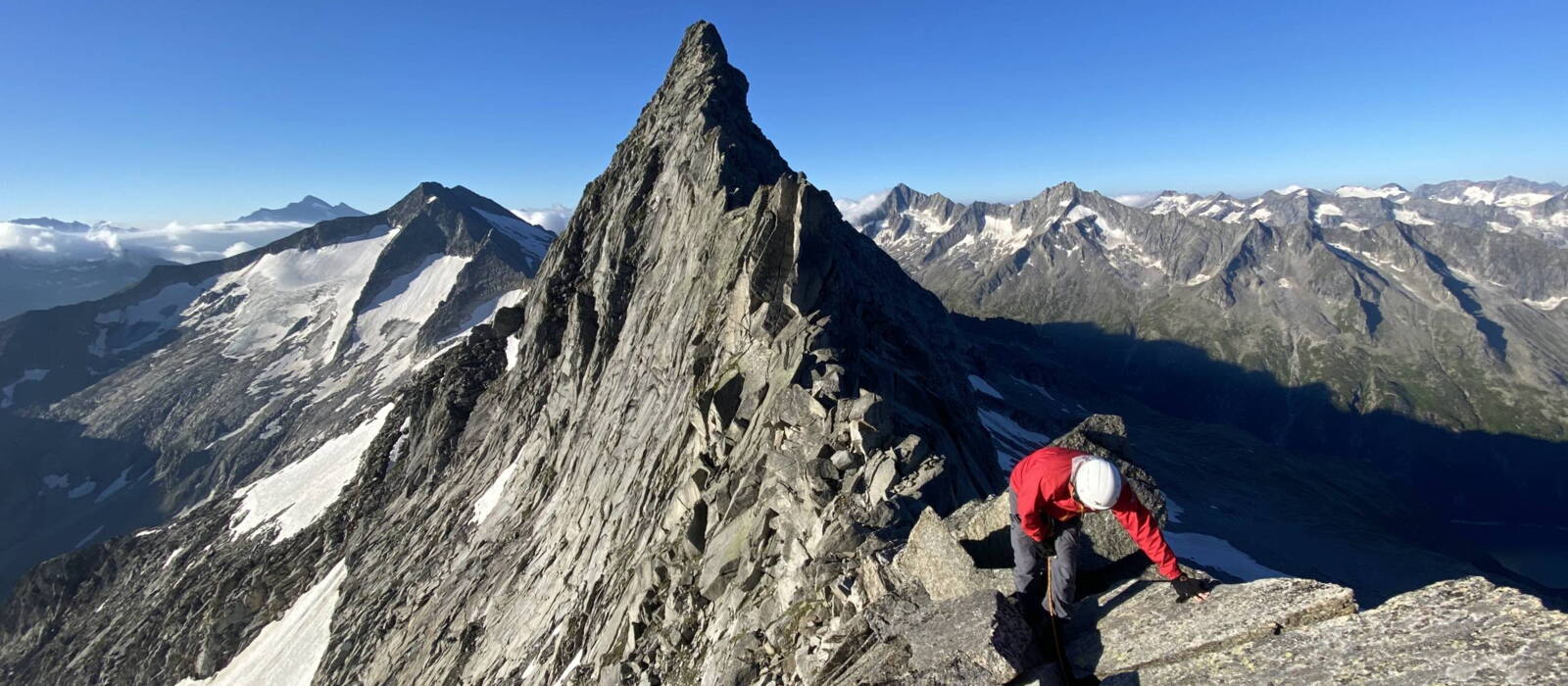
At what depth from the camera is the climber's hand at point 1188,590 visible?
418 inches

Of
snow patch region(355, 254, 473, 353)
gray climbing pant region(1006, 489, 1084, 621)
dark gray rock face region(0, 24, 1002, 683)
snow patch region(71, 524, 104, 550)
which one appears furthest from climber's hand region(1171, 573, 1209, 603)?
snow patch region(71, 524, 104, 550)

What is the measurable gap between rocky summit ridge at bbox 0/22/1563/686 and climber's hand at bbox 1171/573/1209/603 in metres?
0.36

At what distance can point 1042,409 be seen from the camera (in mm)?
114000

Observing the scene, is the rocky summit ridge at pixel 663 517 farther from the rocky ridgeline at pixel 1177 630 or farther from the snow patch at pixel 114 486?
the snow patch at pixel 114 486

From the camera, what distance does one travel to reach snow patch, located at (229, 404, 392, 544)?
230 feet

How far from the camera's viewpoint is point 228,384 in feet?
544

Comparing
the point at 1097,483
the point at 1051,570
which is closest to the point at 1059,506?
the point at 1097,483

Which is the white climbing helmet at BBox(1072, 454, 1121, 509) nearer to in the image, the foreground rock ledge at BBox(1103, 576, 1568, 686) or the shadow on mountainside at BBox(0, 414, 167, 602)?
the foreground rock ledge at BBox(1103, 576, 1568, 686)

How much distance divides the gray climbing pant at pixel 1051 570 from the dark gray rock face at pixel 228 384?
12372 centimetres

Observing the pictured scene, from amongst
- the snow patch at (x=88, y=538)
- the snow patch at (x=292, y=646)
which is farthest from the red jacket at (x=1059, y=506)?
the snow patch at (x=88, y=538)

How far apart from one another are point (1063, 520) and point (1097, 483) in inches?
51.3

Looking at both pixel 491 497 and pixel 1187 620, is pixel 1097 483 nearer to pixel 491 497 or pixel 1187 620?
pixel 1187 620

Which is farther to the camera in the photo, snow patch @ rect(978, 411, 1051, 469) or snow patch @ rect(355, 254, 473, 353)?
snow patch @ rect(355, 254, 473, 353)

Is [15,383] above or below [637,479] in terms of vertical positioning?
below
